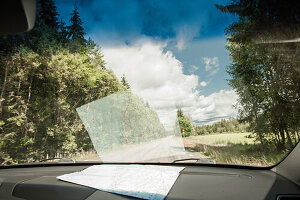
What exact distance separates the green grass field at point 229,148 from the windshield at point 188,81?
1 centimetres

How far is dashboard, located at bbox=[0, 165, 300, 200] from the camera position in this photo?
4.31 ft

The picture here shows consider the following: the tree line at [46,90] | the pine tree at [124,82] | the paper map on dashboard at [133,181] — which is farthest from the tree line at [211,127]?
the tree line at [46,90]

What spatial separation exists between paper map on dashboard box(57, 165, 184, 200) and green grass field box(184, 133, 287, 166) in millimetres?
813

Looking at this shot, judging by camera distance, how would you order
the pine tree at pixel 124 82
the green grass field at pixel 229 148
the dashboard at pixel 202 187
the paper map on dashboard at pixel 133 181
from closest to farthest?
1. the dashboard at pixel 202 187
2. the paper map on dashboard at pixel 133 181
3. the green grass field at pixel 229 148
4. the pine tree at pixel 124 82

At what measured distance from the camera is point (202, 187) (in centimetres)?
150

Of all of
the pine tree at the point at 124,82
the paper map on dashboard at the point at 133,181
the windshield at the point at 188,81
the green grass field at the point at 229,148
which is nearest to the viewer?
the paper map on dashboard at the point at 133,181

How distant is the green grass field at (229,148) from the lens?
7.41 ft

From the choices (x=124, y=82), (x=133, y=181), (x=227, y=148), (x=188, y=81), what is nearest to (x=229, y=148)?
(x=227, y=148)

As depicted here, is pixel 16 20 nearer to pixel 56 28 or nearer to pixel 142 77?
pixel 142 77

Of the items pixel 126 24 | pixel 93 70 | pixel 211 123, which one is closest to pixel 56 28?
pixel 93 70

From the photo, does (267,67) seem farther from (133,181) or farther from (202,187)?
(133,181)

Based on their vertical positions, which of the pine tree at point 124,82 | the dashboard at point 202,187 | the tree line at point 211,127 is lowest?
the dashboard at point 202,187

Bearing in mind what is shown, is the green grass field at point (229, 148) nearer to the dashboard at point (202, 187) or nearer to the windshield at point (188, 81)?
the windshield at point (188, 81)

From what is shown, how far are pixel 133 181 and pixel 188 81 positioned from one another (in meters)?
2.06
